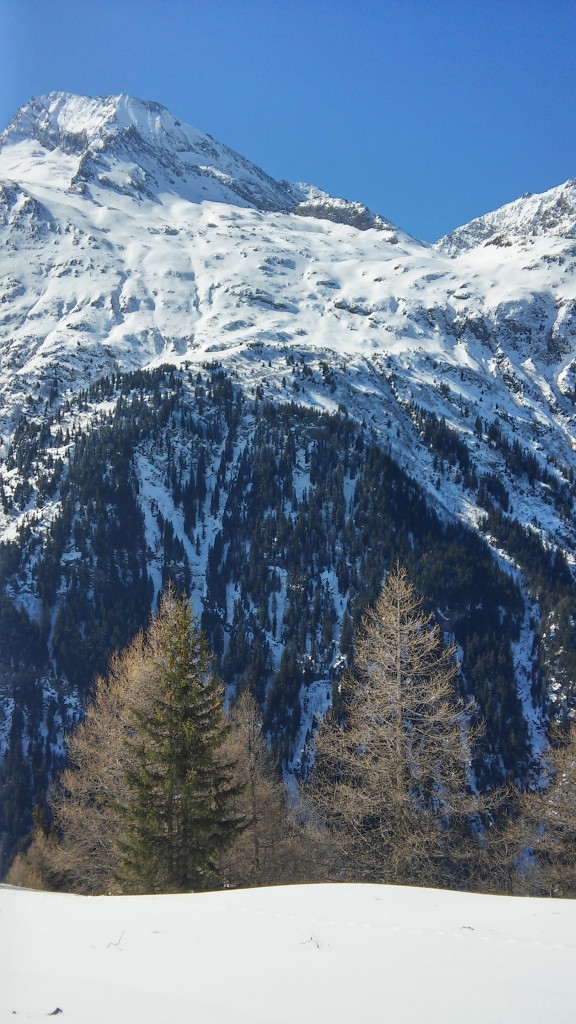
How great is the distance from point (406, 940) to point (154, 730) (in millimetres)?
10478

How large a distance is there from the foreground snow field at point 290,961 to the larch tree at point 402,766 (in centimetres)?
524

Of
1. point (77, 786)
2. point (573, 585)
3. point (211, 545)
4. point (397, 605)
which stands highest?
point (211, 545)

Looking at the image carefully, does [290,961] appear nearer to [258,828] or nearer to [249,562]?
[258,828]

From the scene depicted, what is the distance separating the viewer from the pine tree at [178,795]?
17281mm

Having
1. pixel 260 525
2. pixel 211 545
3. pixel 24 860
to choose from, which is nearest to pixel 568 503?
pixel 260 525

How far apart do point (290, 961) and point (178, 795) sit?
10.5 metres

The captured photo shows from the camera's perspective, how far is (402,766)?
16.7m

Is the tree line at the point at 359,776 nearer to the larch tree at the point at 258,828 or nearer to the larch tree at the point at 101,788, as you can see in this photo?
the larch tree at the point at 101,788

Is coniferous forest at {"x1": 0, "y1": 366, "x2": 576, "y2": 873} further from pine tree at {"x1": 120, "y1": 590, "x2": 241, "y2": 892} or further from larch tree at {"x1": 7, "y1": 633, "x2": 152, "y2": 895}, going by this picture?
pine tree at {"x1": 120, "y1": 590, "x2": 241, "y2": 892}

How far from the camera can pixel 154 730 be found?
18.0 metres

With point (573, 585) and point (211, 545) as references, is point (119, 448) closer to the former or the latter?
point (211, 545)

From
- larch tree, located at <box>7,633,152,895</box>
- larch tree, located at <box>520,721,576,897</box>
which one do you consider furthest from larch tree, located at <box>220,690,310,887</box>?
larch tree, located at <box>520,721,576,897</box>

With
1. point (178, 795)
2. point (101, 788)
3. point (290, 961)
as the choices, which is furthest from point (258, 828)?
point (290, 961)

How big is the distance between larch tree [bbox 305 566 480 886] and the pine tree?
3.17 meters
